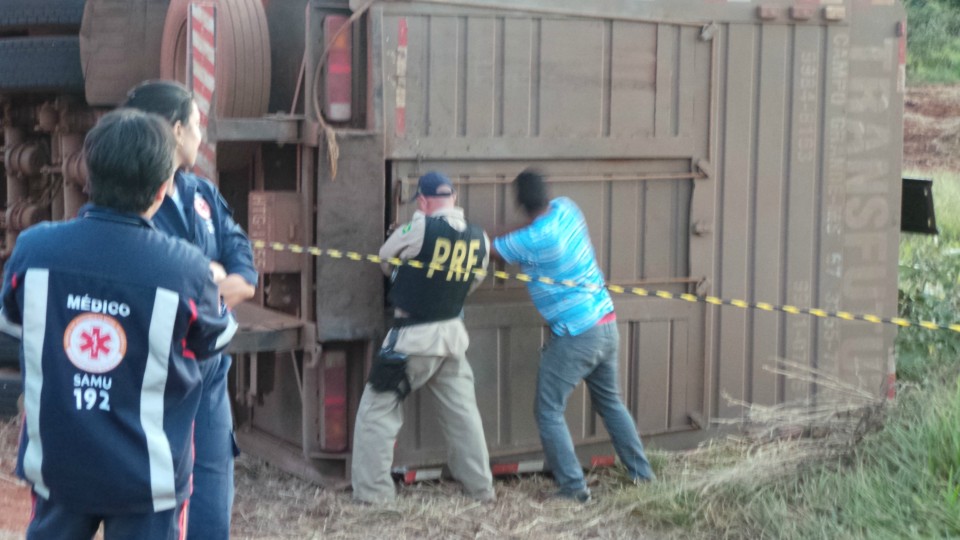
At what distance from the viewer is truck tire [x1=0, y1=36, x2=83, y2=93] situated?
720 centimetres

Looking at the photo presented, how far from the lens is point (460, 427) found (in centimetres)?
609

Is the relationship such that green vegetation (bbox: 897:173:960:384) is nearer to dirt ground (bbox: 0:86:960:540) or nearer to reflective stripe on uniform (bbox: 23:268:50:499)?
dirt ground (bbox: 0:86:960:540)

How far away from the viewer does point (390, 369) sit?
5.91 meters

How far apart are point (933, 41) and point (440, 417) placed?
2119 cm

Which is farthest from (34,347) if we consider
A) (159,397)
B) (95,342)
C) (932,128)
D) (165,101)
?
(932,128)

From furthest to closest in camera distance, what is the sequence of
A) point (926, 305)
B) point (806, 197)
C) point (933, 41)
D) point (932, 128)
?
point (933, 41) < point (932, 128) < point (926, 305) < point (806, 197)

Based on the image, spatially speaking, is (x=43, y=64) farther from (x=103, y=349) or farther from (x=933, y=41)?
(x=933, y=41)

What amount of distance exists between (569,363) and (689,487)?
2.84ft

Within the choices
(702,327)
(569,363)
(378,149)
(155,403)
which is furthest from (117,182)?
(702,327)

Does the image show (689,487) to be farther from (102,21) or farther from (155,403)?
(102,21)

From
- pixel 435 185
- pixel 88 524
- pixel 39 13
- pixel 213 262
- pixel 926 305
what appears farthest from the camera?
pixel 926 305

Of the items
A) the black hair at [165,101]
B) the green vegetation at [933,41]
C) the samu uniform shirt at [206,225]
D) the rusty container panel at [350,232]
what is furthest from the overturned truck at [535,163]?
the green vegetation at [933,41]

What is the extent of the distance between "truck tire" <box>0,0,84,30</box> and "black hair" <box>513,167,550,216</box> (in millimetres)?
2917

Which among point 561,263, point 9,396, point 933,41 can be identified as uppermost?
point 933,41
